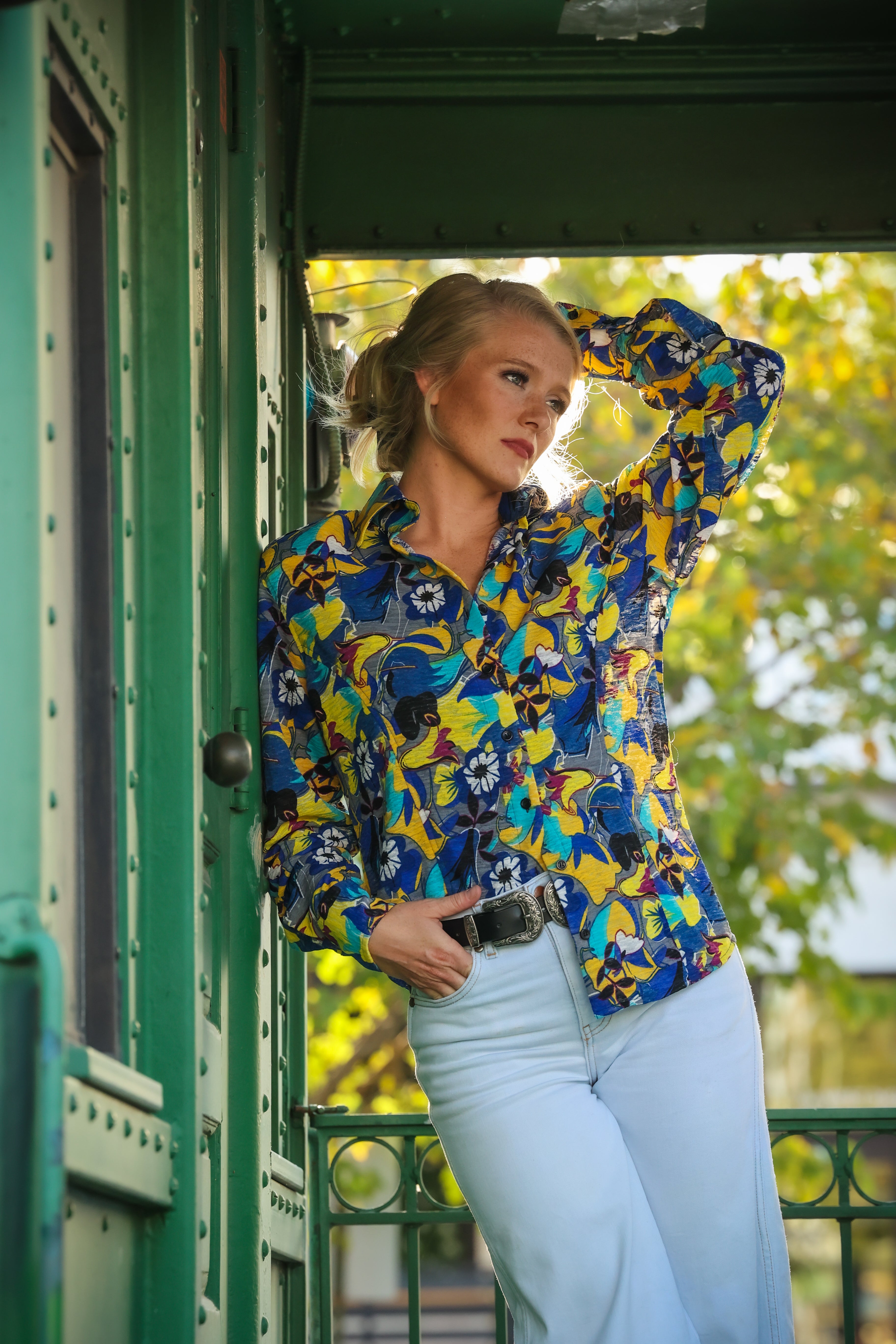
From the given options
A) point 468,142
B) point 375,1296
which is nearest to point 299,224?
point 468,142

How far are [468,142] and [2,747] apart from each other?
2734 millimetres

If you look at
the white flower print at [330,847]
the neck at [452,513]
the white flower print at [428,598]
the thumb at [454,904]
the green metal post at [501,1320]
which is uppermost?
the neck at [452,513]

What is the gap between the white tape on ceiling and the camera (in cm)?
350

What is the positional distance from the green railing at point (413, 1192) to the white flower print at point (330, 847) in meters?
1.14

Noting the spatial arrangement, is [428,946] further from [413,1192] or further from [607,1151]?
[413,1192]

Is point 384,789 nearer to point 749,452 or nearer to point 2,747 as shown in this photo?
point 749,452

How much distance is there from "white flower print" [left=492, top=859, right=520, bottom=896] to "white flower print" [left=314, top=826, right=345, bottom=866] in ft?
1.02

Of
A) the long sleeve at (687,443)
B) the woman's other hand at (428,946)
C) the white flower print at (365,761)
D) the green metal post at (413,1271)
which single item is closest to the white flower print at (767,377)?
the long sleeve at (687,443)

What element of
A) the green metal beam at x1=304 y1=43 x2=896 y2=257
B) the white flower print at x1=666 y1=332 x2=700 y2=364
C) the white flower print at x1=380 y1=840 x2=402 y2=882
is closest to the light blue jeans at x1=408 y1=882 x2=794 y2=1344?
the white flower print at x1=380 y1=840 x2=402 y2=882

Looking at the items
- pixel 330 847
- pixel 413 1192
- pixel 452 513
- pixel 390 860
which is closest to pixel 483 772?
pixel 390 860

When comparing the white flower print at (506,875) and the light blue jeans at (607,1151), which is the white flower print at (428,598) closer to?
the white flower print at (506,875)

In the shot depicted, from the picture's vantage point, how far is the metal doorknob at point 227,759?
2.44 m

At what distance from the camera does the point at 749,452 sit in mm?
2891

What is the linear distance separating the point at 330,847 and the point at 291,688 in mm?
309
